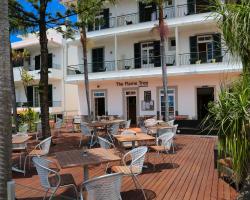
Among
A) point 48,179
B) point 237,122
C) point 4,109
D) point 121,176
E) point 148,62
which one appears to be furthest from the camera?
point 148,62

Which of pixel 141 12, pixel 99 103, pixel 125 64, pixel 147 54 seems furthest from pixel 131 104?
pixel 141 12

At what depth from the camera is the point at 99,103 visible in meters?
22.9

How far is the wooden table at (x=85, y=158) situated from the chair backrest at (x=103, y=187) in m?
1.05

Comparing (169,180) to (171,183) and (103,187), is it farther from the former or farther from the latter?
(103,187)

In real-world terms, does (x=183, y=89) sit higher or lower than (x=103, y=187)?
higher

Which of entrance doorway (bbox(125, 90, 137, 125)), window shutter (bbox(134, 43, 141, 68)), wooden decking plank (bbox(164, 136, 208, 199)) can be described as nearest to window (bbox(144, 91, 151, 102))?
entrance doorway (bbox(125, 90, 137, 125))

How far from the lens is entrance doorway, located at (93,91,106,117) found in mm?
22609

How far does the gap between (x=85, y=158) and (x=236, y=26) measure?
10.9ft

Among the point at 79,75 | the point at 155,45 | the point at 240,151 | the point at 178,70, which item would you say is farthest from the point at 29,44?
the point at 240,151

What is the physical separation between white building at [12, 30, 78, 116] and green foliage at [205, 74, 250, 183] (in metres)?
21.4

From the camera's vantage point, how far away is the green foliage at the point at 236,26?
17.1ft

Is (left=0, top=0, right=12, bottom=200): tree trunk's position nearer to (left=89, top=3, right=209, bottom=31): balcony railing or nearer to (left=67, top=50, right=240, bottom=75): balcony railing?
(left=67, top=50, right=240, bottom=75): balcony railing

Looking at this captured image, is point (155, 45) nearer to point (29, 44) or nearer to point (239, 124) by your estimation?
point (29, 44)

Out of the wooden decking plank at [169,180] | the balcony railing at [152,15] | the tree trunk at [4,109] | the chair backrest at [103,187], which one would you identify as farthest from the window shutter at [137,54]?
the chair backrest at [103,187]
